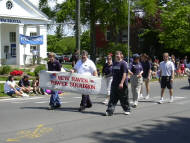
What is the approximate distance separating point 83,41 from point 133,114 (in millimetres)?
62049

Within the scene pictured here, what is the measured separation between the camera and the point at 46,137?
7.40 m

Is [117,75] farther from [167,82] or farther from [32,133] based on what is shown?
[167,82]

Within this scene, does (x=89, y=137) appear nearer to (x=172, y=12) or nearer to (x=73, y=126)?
(x=73, y=126)

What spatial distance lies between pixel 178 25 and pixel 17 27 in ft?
54.3

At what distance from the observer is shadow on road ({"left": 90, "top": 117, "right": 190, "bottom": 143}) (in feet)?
23.9

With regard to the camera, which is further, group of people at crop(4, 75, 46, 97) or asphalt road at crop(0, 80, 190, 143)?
group of people at crop(4, 75, 46, 97)

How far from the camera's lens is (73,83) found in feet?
36.5

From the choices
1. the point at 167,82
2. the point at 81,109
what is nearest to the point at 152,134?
the point at 81,109

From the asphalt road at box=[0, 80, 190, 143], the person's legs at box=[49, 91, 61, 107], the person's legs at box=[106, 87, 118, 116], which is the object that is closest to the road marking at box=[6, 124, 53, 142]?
the asphalt road at box=[0, 80, 190, 143]

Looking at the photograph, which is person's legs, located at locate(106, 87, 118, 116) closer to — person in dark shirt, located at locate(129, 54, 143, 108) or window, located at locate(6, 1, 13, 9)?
person in dark shirt, located at locate(129, 54, 143, 108)

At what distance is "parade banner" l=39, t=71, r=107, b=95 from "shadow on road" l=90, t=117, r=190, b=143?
241 cm

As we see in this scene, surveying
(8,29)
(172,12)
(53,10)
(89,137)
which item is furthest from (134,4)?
(89,137)

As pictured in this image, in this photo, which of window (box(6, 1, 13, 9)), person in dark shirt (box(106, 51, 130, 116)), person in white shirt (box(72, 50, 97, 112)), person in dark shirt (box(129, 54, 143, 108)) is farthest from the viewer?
window (box(6, 1, 13, 9))

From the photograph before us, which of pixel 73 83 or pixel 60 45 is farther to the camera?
pixel 60 45
